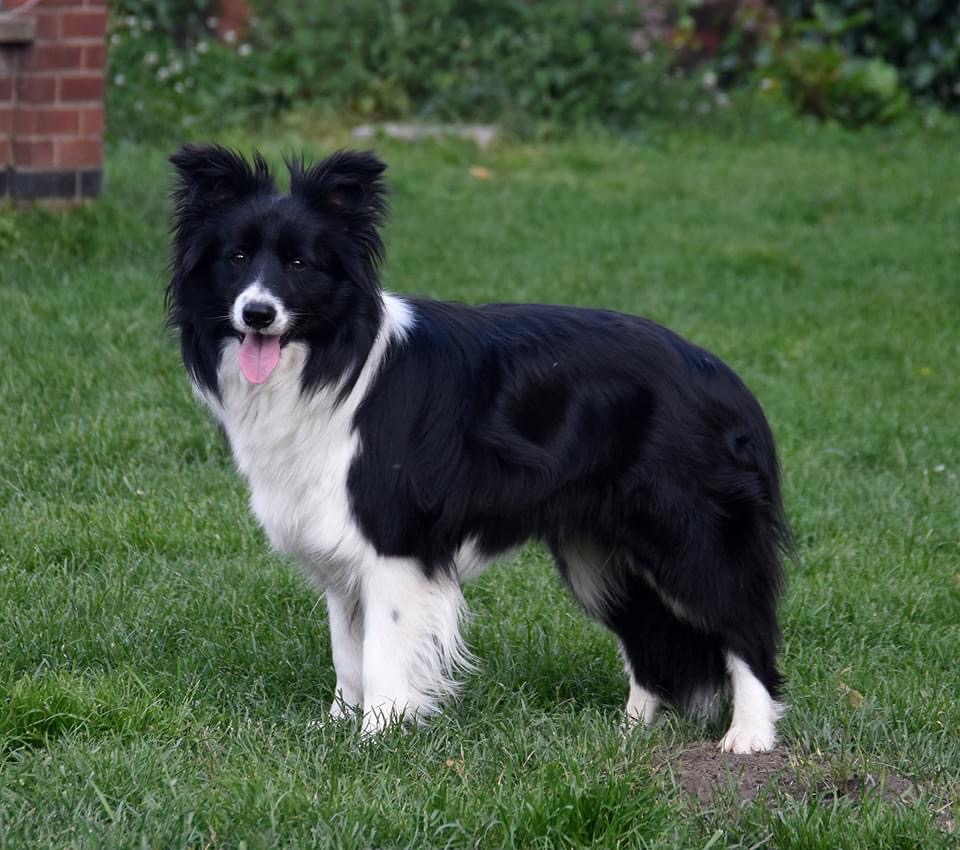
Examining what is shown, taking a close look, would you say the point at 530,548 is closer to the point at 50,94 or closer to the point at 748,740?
the point at 748,740

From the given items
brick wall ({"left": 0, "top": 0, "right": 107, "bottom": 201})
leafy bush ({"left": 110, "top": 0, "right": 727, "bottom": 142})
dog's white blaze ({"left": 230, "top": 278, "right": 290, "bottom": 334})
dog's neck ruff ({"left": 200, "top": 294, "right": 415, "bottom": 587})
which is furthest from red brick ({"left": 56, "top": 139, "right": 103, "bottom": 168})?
dog's white blaze ({"left": 230, "top": 278, "right": 290, "bottom": 334})

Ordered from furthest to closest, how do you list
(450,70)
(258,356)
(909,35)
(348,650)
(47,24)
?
(909,35) → (450,70) → (47,24) → (348,650) → (258,356)

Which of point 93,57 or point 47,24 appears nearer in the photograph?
point 47,24

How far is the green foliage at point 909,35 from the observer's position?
1449 centimetres

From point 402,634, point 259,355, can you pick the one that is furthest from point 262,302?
point 402,634

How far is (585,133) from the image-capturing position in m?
12.3

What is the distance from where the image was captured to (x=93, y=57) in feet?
26.2

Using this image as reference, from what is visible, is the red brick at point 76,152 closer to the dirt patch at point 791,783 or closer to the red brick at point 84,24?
the red brick at point 84,24

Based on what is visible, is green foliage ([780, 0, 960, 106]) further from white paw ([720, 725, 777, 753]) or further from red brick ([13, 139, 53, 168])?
white paw ([720, 725, 777, 753])

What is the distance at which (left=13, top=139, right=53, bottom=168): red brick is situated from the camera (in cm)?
787

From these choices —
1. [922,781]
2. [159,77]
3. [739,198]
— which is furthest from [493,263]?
[922,781]

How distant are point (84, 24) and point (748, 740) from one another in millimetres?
5763

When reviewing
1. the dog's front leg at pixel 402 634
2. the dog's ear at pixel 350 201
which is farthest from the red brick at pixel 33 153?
the dog's front leg at pixel 402 634

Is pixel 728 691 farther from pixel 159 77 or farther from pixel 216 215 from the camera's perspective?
pixel 159 77
